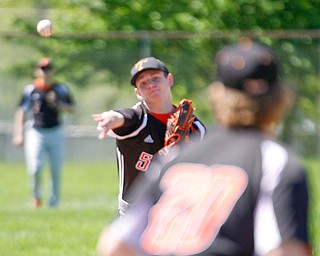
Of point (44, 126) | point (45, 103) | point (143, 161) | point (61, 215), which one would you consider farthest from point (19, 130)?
point (143, 161)

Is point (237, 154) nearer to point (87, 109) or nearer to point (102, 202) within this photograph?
point (102, 202)

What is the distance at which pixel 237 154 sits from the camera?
3244mm

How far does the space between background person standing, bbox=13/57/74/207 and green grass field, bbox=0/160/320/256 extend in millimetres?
415

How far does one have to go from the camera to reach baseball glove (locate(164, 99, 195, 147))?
6445 mm

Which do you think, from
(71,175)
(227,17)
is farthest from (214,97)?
(227,17)

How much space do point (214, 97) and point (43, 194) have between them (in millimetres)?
12927

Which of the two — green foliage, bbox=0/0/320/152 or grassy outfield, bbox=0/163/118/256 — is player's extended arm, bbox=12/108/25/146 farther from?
green foliage, bbox=0/0/320/152

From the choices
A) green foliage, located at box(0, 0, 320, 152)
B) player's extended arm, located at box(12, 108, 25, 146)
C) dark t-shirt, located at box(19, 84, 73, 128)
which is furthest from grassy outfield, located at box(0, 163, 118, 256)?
green foliage, located at box(0, 0, 320, 152)

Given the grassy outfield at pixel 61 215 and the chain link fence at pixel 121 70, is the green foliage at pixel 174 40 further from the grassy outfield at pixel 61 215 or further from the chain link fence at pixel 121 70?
the grassy outfield at pixel 61 215

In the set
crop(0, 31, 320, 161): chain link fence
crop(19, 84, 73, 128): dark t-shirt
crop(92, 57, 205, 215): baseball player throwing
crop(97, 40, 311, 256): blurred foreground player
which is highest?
crop(97, 40, 311, 256): blurred foreground player

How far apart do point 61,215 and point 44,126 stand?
1768 mm

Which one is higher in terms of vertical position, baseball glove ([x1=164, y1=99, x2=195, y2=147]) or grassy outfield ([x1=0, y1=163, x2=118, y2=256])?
baseball glove ([x1=164, y1=99, x2=195, y2=147])

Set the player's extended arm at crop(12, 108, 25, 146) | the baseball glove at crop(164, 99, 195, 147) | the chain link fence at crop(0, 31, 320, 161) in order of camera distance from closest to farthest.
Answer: the baseball glove at crop(164, 99, 195, 147) → the player's extended arm at crop(12, 108, 25, 146) → the chain link fence at crop(0, 31, 320, 161)

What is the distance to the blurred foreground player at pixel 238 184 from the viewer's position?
124 inches
